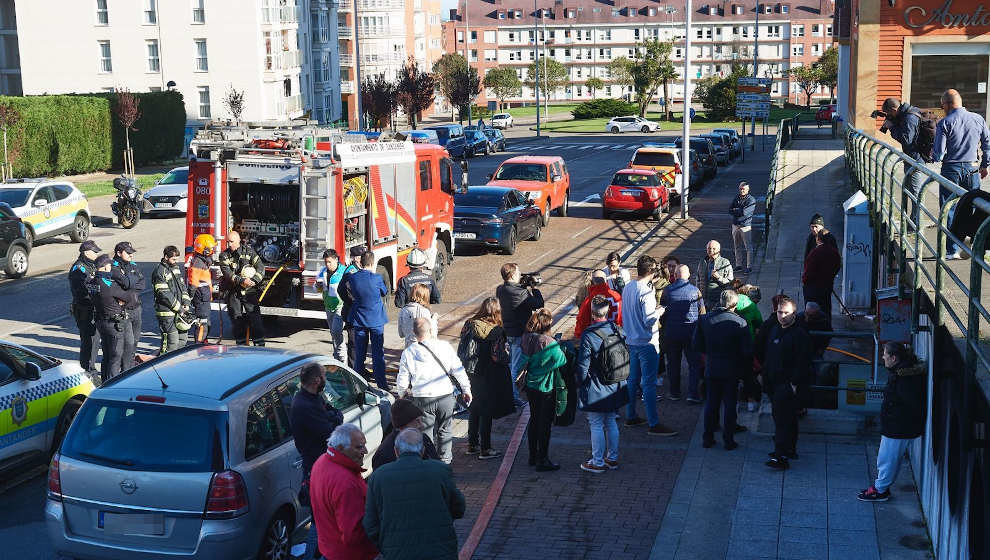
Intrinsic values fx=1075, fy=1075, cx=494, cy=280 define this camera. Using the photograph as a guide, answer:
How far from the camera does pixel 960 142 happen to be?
12.2 meters

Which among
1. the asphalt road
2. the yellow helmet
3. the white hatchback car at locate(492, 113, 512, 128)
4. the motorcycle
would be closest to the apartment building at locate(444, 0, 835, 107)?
the white hatchback car at locate(492, 113, 512, 128)

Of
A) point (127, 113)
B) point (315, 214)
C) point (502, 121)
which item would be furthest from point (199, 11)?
point (315, 214)

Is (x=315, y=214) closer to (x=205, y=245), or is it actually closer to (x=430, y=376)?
(x=205, y=245)

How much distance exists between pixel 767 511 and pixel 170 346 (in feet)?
27.1

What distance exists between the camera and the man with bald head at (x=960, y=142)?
12.2m

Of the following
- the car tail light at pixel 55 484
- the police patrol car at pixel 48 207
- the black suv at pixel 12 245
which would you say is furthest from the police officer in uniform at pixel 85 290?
the police patrol car at pixel 48 207

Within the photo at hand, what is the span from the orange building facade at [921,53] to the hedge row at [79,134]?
28810 millimetres

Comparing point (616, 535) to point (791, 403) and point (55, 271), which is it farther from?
point (55, 271)

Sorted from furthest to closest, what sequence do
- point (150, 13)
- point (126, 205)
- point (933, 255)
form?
point (150, 13)
point (126, 205)
point (933, 255)

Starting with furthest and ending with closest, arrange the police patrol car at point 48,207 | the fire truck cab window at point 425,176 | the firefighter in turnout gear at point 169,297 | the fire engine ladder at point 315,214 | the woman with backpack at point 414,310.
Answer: the police patrol car at point 48,207, the fire truck cab window at point 425,176, the fire engine ladder at point 315,214, the firefighter in turnout gear at point 169,297, the woman with backpack at point 414,310

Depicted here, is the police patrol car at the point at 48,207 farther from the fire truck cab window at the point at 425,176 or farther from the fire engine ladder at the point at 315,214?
the fire engine ladder at the point at 315,214

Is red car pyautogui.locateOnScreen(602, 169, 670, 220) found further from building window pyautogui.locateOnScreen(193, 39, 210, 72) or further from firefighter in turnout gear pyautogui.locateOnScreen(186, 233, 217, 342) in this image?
building window pyautogui.locateOnScreen(193, 39, 210, 72)

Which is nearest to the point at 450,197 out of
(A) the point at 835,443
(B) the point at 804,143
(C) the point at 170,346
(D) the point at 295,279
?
(D) the point at 295,279

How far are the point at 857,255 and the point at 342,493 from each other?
11.0 metres
